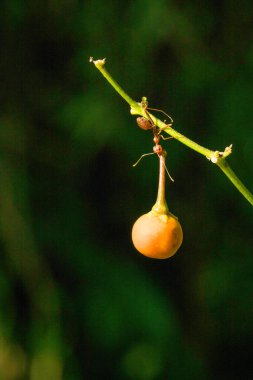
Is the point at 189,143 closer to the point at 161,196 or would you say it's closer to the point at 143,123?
the point at 143,123

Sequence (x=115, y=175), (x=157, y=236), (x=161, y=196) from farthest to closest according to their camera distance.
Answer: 1. (x=115, y=175)
2. (x=161, y=196)
3. (x=157, y=236)

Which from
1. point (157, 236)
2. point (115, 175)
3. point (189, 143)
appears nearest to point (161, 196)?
point (157, 236)

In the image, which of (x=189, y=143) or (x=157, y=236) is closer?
(x=189, y=143)

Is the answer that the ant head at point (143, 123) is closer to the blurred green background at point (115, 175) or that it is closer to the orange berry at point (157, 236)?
the orange berry at point (157, 236)

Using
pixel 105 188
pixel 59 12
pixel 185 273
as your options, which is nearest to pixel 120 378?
pixel 185 273

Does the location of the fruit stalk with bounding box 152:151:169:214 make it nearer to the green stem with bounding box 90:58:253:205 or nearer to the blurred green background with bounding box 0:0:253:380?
the green stem with bounding box 90:58:253:205

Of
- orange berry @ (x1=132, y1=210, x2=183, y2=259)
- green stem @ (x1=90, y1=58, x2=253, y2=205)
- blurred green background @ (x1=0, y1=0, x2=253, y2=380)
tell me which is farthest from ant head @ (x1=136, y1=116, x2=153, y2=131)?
blurred green background @ (x1=0, y1=0, x2=253, y2=380)
